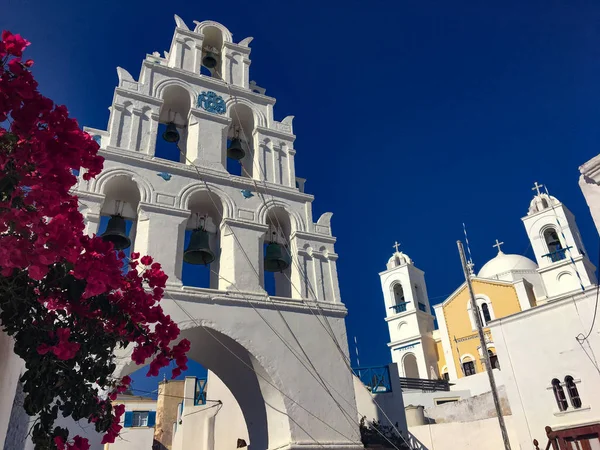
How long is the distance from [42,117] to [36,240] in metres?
0.59

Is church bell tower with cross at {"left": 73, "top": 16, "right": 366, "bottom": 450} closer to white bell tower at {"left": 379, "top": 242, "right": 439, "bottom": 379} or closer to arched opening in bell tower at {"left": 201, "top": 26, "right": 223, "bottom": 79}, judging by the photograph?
arched opening in bell tower at {"left": 201, "top": 26, "right": 223, "bottom": 79}

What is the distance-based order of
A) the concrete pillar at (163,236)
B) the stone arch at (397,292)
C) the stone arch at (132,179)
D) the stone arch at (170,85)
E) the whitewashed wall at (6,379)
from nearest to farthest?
the whitewashed wall at (6,379), the concrete pillar at (163,236), the stone arch at (132,179), the stone arch at (170,85), the stone arch at (397,292)

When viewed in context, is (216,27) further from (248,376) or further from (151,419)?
(151,419)

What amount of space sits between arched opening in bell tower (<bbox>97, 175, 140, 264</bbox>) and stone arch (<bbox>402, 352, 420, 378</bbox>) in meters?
22.0

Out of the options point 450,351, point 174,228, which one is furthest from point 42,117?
point 450,351

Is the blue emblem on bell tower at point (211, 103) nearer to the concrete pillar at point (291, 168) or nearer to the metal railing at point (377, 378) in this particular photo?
the concrete pillar at point (291, 168)

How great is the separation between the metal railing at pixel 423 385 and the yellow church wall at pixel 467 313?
402 centimetres

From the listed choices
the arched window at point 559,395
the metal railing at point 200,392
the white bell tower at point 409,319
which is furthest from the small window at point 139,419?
the arched window at point 559,395

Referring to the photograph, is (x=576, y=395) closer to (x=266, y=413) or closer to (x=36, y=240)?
(x=266, y=413)

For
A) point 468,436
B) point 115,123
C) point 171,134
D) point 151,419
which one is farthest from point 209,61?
point 151,419

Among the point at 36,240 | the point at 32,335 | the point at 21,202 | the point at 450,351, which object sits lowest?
the point at 32,335

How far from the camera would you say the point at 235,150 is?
31.5ft

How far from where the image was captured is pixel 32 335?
2613mm

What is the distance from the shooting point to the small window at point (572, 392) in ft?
40.1
